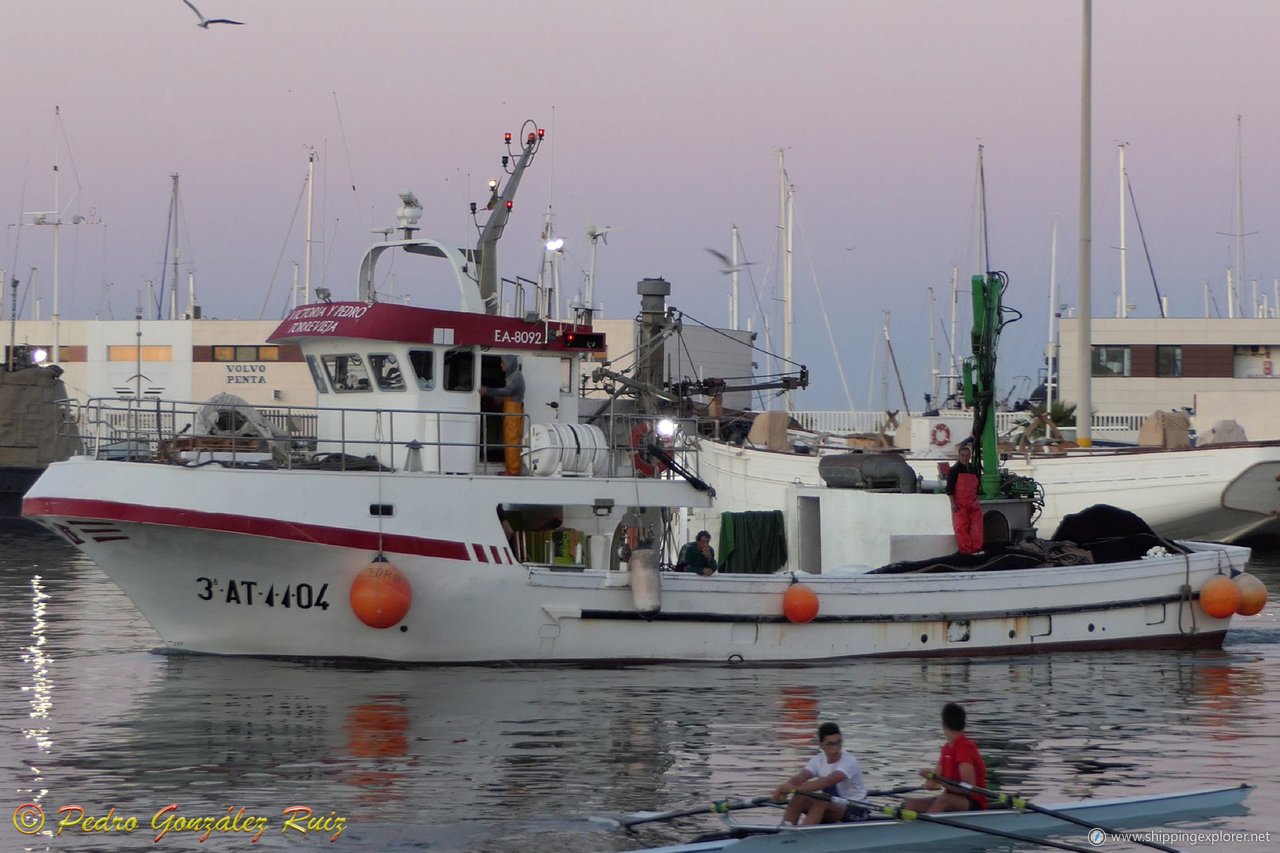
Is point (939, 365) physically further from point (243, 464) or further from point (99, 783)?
point (99, 783)

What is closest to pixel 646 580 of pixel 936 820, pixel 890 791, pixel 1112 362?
pixel 890 791

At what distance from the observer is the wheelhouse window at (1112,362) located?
170 feet

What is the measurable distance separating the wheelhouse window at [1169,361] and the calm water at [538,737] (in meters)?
35.1

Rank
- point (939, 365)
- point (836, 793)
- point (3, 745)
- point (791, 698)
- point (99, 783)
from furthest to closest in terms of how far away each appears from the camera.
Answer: point (939, 365) < point (791, 698) < point (3, 745) < point (99, 783) < point (836, 793)

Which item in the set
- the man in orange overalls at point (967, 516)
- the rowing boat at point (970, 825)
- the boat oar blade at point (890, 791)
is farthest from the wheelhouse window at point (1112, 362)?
the boat oar blade at point (890, 791)

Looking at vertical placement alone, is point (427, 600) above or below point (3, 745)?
above

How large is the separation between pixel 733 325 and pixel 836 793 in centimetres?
5434

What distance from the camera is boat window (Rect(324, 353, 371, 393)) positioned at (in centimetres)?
1712

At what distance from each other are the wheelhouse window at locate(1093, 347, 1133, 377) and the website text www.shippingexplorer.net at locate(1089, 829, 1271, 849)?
43520 millimetres

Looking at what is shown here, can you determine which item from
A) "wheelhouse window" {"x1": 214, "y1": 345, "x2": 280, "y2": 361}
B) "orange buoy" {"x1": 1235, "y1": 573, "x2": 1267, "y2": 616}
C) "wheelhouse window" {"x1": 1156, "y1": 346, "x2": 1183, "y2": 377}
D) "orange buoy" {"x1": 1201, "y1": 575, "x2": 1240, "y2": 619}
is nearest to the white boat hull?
"orange buoy" {"x1": 1201, "y1": 575, "x2": 1240, "y2": 619}

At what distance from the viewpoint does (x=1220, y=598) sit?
1869 cm

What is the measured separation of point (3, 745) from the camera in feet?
41.6

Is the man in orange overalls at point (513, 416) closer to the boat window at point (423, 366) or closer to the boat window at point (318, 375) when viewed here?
the boat window at point (423, 366)

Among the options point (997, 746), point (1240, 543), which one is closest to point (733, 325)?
point (1240, 543)
